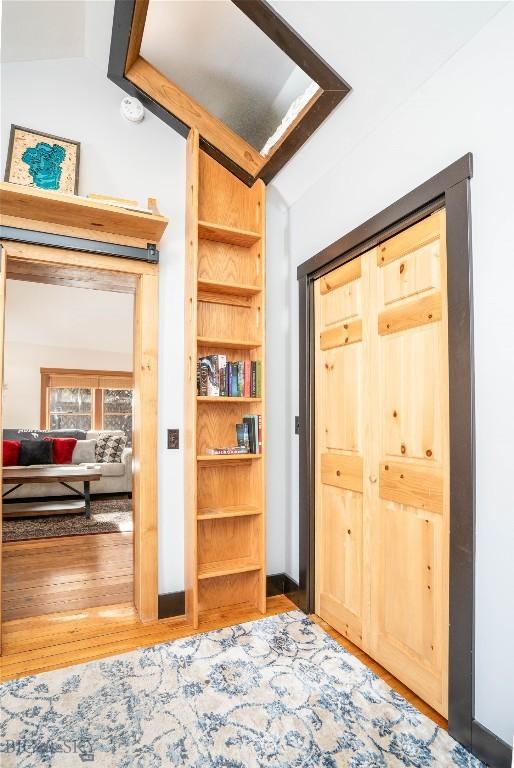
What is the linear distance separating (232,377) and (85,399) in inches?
234

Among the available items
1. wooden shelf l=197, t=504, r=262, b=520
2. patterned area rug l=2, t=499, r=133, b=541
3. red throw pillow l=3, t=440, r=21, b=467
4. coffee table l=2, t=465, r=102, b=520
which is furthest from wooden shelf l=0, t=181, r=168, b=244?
red throw pillow l=3, t=440, r=21, b=467

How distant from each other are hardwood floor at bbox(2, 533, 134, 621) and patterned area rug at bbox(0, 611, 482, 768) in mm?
754

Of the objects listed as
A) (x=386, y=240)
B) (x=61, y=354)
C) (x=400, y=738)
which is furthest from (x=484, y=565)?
(x=61, y=354)

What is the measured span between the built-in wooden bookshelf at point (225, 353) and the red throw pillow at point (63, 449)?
388 cm

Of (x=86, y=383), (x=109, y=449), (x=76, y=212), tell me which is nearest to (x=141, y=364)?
(x=76, y=212)

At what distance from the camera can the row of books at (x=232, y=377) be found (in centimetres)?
248

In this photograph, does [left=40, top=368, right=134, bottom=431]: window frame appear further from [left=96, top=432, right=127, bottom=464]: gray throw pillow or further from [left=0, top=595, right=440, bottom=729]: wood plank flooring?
[left=0, top=595, right=440, bottom=729]: wood plank flooring

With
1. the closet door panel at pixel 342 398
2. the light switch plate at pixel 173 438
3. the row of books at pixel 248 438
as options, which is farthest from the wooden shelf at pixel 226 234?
the light switch plate at pixel 173 438

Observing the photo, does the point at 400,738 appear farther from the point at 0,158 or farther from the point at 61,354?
the point at 61,354

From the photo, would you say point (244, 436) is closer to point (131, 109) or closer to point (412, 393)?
point (412, 393)

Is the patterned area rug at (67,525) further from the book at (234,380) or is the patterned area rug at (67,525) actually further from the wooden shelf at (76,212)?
the wooden shelf at (76,212)

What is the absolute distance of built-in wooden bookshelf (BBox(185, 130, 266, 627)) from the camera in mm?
2482

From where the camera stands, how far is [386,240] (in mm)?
2010

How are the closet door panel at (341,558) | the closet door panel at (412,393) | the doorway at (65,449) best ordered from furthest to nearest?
the doorway at (65,449) < the closet door panel at (341,558) < the closet door panel at (412,393)
